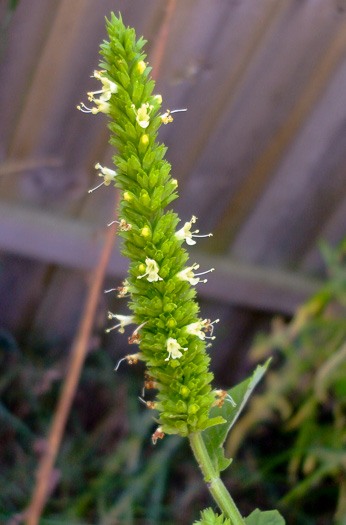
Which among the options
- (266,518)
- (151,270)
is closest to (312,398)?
(266,518)

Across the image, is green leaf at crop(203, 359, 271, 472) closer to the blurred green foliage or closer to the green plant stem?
the green plant stem

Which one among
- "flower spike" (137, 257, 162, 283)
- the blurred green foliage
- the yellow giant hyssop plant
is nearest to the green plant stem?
the yellow giant hyssop plant

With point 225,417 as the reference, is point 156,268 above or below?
above

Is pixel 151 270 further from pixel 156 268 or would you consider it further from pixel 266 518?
pixel 266 518

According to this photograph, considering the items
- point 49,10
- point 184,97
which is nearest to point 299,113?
point 184,97

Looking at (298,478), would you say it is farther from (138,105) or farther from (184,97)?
(138,105)

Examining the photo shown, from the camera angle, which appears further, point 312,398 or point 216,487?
point 312,398
